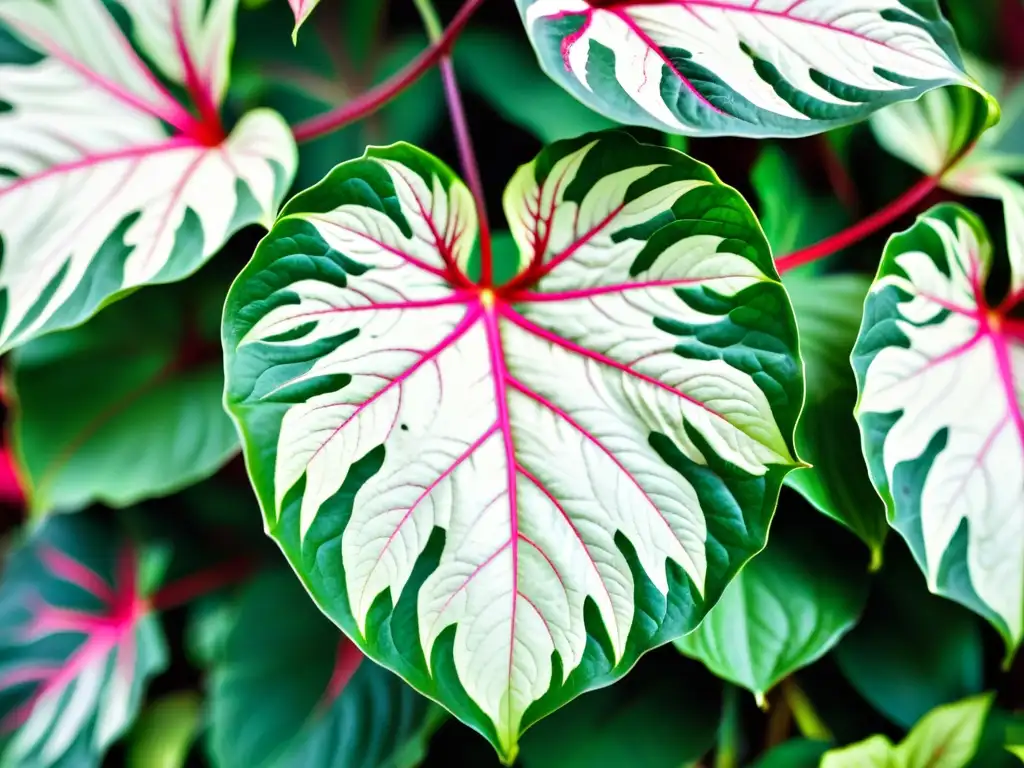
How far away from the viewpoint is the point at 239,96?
0.81 metres

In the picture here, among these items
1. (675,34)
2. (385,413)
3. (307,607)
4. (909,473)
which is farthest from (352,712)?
(675,34)

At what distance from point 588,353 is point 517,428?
0.07m

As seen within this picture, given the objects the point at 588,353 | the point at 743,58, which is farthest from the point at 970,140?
the point at 588,353

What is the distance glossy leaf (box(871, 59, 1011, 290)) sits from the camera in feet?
1.93

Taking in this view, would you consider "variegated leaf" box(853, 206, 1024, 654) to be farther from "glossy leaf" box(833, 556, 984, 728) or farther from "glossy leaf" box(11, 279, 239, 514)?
"glossy leaf" box(11, 279, 239, 514)

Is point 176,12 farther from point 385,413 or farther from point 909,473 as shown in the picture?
point 909,473

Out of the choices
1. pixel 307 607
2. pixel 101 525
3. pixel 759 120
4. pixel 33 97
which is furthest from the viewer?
pixel 101 525

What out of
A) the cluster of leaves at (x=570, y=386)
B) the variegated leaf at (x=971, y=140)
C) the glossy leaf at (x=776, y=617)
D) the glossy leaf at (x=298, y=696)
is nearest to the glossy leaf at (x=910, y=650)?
the cluster of leaves at (x=570, y=386)

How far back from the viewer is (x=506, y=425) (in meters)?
0.51

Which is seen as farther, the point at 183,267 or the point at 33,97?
the point at 33,97

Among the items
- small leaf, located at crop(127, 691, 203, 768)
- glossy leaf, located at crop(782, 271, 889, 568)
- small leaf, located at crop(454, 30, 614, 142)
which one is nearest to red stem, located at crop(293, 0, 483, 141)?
small leaf, located at crop(454, 30, 614, 142)

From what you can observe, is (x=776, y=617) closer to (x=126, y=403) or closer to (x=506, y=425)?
(x=506, y=425)

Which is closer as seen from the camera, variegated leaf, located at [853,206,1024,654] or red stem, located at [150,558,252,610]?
variegated leaf, located at [853,206,1024,654]

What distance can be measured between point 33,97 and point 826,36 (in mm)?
618
